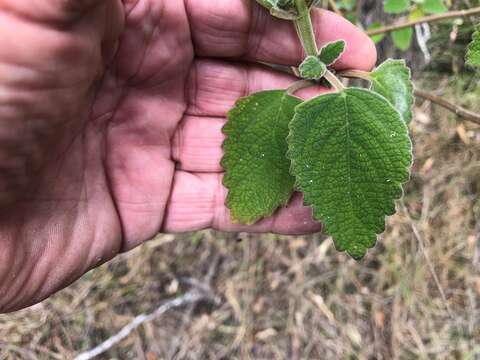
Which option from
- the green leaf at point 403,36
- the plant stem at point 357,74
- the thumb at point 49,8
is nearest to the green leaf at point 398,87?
the plant stem at point 357,74

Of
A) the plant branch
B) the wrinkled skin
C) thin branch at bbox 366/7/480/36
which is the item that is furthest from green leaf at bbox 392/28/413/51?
the wrinkled skin

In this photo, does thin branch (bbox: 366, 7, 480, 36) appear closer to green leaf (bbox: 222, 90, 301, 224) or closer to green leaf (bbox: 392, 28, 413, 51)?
green leaf (bbox: 392, 28, 413, 51)

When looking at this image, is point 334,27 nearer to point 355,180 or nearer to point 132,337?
point 355,180

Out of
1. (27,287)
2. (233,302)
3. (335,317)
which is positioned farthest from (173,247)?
(27,287)

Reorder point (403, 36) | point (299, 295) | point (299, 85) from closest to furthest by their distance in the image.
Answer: point (299, 85) → point (403, 36) → point (299, 295)

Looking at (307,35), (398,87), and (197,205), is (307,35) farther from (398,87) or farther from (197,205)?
(197,205)

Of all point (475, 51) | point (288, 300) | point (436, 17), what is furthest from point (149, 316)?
point (475, 51)

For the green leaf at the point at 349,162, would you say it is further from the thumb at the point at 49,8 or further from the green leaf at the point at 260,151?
the thumb at the point at 49,8
